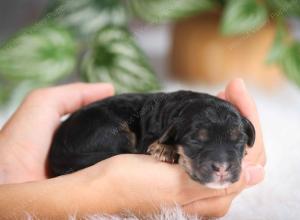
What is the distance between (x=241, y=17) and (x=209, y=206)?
3.33ft

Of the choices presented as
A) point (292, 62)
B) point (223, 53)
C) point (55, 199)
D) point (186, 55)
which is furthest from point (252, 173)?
point (186, 55)

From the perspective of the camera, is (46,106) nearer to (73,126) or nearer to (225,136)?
(73,126)

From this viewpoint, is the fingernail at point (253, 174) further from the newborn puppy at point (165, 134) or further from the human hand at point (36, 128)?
the human hand at point (36, 128)

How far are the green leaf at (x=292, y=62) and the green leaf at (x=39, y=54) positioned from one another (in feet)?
2.51

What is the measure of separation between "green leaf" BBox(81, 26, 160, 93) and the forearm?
83cm

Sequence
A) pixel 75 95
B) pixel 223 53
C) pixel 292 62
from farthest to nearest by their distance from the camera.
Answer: pixel 223 53, pixel 292 62, pixel 75 95

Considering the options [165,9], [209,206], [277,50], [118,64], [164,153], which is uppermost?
[165,9]

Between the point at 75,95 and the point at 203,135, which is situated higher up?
the point at 75,95

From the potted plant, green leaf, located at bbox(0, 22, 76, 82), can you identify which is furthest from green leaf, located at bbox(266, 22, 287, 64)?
green leaf, located at bbox(0, 22, 76, 82)

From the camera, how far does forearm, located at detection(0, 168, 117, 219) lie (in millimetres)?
1129

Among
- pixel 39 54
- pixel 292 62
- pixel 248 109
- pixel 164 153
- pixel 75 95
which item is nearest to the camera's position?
pixel 164 153

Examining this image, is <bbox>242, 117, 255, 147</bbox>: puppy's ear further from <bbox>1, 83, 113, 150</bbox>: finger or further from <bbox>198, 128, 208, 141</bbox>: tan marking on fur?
<bbox>1, 83, 113, 150</bbox>: finger

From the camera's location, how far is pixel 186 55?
8.09 feet

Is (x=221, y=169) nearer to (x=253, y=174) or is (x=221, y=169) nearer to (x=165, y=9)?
(x=253, y=174)
